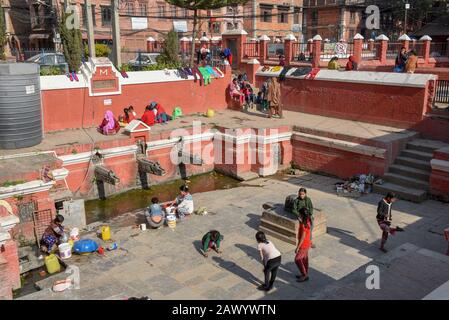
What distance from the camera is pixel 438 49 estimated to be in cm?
2867

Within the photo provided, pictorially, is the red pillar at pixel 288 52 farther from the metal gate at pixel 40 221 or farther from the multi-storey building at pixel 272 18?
the multi-storey building at pixel 272 18

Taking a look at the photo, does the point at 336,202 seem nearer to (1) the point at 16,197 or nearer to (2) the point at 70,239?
(2) the point at 70,239

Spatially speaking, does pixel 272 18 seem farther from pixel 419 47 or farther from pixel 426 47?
pixel 426 47

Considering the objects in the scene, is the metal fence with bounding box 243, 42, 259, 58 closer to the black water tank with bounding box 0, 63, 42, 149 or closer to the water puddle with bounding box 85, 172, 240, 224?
the water puddle with bounding box 85, 172, 240, 224

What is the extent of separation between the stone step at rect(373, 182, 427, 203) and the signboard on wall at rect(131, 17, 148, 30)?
3354 cm

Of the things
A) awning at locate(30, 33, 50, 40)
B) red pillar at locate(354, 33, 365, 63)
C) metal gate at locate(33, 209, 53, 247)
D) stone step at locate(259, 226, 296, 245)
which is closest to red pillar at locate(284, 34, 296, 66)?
red pillar at locate(354, 33, 365, 63)

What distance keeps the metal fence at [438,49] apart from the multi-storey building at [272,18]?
18.4 meters

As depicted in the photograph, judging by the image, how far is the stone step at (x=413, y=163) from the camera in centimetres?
1316

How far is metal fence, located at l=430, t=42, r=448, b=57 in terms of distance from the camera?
27.2m

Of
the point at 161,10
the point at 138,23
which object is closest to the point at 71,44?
the point at 138,23

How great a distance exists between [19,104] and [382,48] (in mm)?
18358

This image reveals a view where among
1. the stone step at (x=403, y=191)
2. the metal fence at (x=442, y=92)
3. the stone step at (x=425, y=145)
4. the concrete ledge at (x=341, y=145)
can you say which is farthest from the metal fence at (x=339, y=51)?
the stone step at (x=403, y=191)

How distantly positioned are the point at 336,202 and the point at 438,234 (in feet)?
9.55

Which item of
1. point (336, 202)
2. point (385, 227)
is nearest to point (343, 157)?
point (336, 202)
